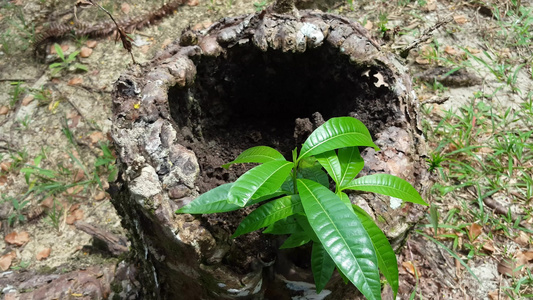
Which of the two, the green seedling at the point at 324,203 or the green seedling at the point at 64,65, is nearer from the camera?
the green seedling at the point at 324,203

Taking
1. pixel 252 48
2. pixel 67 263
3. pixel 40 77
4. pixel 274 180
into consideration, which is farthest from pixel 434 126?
pixel 40 77

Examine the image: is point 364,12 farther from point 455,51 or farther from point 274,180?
point 274,180

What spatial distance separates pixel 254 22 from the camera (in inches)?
68.4

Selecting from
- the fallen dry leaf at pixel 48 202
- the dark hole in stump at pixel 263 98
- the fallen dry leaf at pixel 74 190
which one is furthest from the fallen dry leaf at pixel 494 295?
the fallen dry leaf at pixel 48 202

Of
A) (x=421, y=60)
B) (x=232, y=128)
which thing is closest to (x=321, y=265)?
(x=232, y=128)

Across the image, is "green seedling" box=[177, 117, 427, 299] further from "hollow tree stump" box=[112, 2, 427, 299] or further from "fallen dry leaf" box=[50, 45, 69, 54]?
"fallen dry leaf" box=[50, 45, 69, 54]

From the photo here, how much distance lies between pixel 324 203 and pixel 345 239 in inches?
4.4

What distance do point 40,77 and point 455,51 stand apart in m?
3.32

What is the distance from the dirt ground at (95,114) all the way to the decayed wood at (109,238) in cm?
4

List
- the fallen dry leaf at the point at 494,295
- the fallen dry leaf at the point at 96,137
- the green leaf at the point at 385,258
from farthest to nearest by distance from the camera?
the fallen dry leaf at the point at 96,137 → the fallen dry leaf at the point at 494,295 → the green leaf at the point at 385,258

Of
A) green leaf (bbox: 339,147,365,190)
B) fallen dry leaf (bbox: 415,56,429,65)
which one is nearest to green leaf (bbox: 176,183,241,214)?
green leaf (bbox: 339,147,365,190)

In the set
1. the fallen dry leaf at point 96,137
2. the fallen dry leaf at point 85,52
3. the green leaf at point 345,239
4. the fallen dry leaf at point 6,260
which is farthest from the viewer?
the fallen dry leaf at point 85,52

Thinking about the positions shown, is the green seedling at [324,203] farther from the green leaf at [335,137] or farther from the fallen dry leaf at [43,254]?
the fallen dry leaf at [43,254]

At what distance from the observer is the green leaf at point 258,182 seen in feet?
3.20
